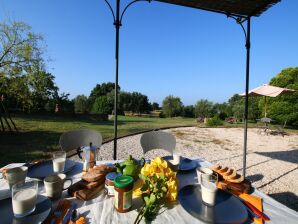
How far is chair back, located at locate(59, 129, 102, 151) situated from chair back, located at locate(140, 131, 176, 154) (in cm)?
68

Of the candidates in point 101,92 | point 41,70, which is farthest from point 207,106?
point 41,70

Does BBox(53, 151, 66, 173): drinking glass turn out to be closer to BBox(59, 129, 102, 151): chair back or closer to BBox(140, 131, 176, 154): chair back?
BBox(59, 129, 102, 151): chair back

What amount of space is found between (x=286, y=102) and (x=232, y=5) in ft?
47.5

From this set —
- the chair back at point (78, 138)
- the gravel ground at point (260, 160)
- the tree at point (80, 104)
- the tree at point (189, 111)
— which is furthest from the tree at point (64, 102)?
the tree at point (189, 111)

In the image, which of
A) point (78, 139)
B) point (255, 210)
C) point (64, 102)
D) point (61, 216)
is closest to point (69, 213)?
point (61, 216)

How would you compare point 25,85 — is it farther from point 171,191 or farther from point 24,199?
point 171,191

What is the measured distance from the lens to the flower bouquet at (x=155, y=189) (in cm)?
93

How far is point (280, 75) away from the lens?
14.5 metres

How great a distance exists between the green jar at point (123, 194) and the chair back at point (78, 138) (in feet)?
5.29

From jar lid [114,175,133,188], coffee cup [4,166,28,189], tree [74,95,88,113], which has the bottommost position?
coffee cup [4,166,28,189]

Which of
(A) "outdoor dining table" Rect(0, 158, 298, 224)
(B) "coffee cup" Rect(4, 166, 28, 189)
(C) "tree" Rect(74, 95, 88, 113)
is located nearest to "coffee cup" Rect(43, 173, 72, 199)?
(A) "outdoor dining table" Rect(0, 158, 298, 224)

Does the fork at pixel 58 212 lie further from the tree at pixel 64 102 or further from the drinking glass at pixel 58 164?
the tree at pixel 64 102

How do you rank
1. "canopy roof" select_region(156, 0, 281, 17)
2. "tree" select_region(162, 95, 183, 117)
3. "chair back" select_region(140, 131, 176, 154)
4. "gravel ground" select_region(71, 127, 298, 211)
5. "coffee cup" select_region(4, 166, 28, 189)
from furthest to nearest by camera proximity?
"tree" select_region(162, 95, 183, 117)
"gravel ground" select_region(71, 127, 298, 211)
"chair back" select_region(140, 131, 176, 154)
"canopy roof" select_region(156, 0, 281, 17)
"coffee cup" select_region(4, 166, 28, 189)

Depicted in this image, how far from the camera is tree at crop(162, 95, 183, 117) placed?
35.6 meters
